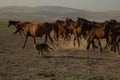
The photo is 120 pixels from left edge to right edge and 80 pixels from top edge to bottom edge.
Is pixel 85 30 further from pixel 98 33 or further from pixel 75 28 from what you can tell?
pixel 98 33

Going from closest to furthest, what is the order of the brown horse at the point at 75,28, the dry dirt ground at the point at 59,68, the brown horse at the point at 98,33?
the dry dirt ground at the point at 59,68 < the brown horse at the point at 98,33 < the brown horse at the point at 75,28

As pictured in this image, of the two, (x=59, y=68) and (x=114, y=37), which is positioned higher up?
(x=114, y=37)

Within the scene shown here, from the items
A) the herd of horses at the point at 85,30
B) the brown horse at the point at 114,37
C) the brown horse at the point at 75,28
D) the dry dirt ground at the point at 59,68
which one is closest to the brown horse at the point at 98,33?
the herd of horses at the point at 85,30

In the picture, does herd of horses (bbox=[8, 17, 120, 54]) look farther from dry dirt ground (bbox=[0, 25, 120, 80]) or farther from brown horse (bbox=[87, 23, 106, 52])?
dry dirt ground (bbox=[0, 25, 120, 80])

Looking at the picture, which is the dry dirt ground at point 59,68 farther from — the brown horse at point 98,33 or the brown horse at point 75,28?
the brown horse at point 75,28

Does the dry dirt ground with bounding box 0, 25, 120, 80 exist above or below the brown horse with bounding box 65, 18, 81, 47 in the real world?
below

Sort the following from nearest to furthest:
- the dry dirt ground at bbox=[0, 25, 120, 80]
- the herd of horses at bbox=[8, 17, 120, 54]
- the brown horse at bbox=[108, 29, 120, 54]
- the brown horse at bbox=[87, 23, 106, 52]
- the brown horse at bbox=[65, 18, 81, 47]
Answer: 1. the dry dirt ground at bbox=[0, 25, 120, 80]
2. the brown horse at bbox=[108, 29, 120, 54]
3. the herd of horses at bbox=[8, 17, 120, 54]
4. the brown horse at bbox=[87, 23, 106, 52]
5. the brown horse at bbox=[65, 18, 81, 47]

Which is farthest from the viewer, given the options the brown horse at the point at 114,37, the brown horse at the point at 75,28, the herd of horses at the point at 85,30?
the brown horse at the point at 75,28

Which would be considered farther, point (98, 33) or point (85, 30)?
point (85, 30)

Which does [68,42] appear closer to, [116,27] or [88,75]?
[116,27]

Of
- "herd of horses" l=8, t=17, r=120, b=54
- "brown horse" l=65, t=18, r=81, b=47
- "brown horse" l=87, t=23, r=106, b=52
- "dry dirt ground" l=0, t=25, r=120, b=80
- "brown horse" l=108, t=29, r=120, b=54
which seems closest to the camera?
"dry dirt ground" l=0, t=25, r=120, b=80

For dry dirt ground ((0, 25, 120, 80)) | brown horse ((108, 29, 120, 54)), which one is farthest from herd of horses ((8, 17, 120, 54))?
dry dirt ground ((0, 25, 120, 80))

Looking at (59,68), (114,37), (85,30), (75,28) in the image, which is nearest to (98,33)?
(114,37)

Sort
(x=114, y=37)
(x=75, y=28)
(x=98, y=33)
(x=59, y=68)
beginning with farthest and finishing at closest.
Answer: (x=75, y=28) < (x=98, y=33) < (x=114, y=37) < (x=59, y=68)
